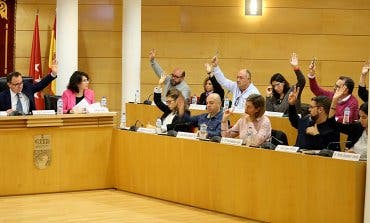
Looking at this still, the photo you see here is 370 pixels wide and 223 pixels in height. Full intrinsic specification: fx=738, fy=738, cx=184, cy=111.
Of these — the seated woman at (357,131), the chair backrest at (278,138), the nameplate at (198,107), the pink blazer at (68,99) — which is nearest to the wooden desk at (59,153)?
the pink blazer at (68,99)

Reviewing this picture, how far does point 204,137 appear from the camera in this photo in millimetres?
6730

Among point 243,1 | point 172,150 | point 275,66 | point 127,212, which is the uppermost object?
point 243,1

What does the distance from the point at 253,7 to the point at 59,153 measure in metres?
5.30

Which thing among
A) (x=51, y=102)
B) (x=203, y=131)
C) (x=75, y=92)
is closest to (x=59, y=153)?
(x=75, y=92)

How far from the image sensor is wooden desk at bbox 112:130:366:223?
5.49 metres

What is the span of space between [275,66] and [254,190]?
19.2 ft

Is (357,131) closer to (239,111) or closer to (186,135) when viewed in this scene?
(186,135)

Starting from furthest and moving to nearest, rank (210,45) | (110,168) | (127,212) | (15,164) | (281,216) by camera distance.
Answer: (210,45) < (110,168) < (15,164) < (127,212) < (281,216)

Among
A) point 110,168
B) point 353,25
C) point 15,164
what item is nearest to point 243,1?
point 353,25

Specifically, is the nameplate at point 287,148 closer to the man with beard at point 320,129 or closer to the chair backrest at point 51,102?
the man with beard at point 320,129

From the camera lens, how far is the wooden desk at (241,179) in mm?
5488

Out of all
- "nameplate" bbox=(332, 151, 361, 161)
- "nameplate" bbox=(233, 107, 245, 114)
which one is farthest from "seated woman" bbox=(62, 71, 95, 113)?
"nameplate" bbox=(332, 151, 361, 161)

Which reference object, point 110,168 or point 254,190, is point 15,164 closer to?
point 110,168

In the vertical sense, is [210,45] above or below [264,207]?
above
